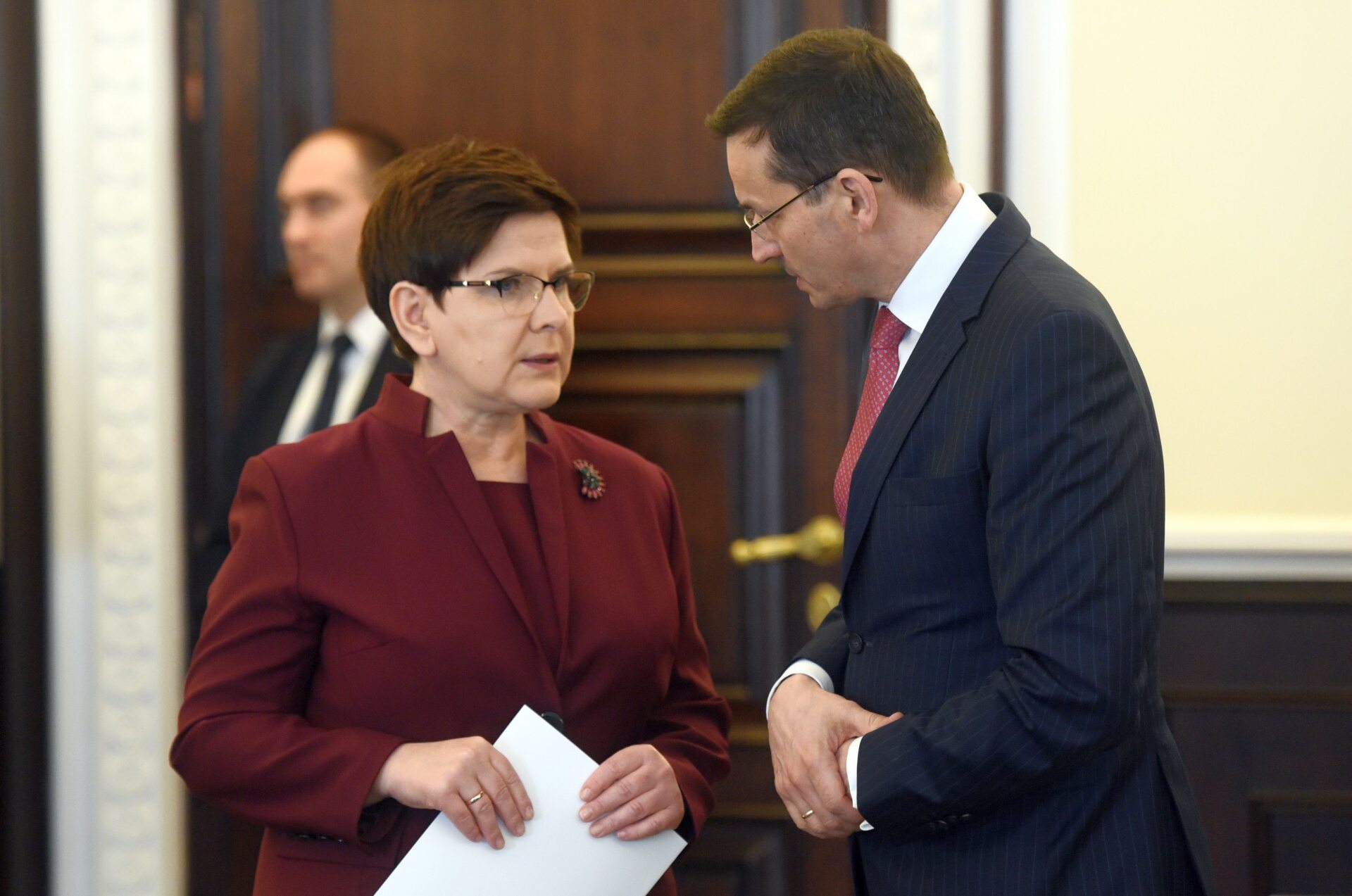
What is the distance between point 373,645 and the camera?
167 cm

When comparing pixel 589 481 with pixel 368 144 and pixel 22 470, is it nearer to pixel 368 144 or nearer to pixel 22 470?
pixel 368 144

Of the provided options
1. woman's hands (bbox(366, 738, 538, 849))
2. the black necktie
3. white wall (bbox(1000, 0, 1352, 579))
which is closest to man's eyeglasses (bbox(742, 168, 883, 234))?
woman's hands (bbox(366, 738, 538, 849))

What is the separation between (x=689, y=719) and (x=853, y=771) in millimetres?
522

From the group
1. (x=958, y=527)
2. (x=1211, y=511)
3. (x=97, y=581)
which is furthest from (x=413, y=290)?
(x=1211, y=511)

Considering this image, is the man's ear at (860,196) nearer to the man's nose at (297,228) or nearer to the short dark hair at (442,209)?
the short dark hair at (442,209)

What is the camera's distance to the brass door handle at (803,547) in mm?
2568

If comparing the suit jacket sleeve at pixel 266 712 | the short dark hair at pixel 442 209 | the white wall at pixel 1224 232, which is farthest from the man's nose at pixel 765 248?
the white wall at pixel 1224 232

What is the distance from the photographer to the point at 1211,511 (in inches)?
95.2

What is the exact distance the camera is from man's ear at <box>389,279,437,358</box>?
178 cm

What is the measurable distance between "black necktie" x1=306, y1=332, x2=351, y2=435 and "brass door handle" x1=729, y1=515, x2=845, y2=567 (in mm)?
847

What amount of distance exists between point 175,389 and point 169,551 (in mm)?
333

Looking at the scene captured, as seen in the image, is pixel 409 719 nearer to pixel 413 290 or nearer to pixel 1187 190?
pixel 413 290

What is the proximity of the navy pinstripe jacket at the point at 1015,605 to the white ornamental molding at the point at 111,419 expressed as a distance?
1.69 meters

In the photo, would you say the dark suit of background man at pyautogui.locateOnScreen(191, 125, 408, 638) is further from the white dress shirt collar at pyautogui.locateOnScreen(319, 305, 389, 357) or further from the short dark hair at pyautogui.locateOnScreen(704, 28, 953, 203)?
the short dark hair at pyautogui.locateOnScreen(704, 28, 953, 203)
